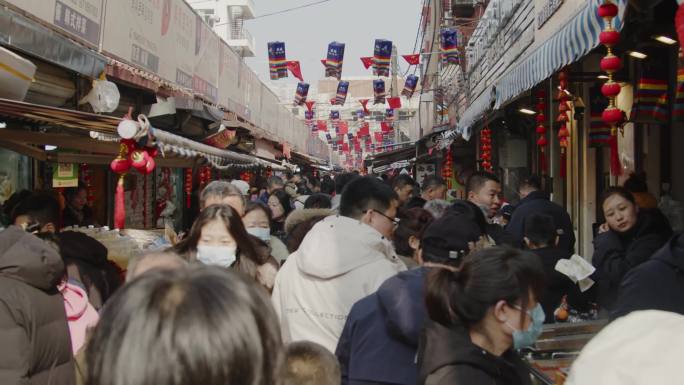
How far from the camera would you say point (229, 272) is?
1680 millimetres

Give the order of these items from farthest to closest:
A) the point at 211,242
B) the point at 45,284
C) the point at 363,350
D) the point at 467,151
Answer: the point at 467,151, the point at 211,242, the point at 45,284, the point at 363,350

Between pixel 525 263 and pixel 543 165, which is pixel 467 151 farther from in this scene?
pixel 525 263

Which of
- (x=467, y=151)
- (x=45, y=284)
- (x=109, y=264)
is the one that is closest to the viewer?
(x=45, y=284)

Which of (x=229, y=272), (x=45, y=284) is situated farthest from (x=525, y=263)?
(x=45, y=284)

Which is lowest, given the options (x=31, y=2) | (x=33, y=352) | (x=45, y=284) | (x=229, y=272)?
(x=33, y=352)

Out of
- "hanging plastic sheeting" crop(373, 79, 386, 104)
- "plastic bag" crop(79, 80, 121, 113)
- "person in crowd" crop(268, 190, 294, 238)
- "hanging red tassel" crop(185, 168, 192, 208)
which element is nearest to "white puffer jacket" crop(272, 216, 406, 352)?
"plastic bag" crop(79, 80, 121, 113)

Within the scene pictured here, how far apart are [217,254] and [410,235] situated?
55.2 inches

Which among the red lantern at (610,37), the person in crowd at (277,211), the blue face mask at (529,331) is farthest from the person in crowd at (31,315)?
the person in crowd at (277,211)

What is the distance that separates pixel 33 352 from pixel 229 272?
7.80 feet

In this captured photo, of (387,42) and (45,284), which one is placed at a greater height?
(387,42)

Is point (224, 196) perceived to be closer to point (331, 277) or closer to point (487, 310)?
point (331, 277)

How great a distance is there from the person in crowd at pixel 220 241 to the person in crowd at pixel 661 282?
2.36 metres

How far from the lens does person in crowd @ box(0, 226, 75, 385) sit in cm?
347

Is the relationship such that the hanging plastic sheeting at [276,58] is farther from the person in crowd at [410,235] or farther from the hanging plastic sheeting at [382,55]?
the person in crowd at [410,235]
